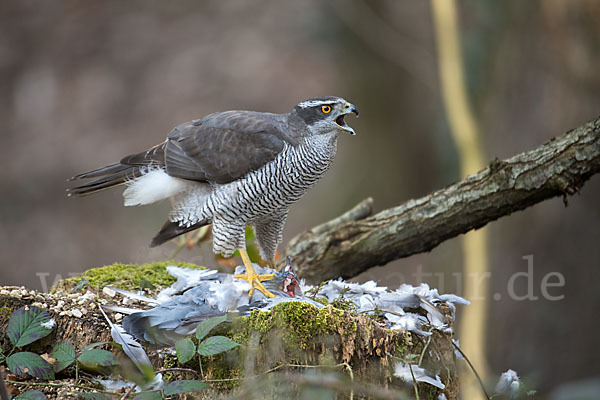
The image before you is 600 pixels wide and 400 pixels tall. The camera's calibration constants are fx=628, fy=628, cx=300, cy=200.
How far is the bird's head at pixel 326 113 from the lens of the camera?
3361 mm

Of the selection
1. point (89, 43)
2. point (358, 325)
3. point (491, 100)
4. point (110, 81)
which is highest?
point (89, 43)

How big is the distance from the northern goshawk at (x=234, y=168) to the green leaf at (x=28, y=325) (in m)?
1.07

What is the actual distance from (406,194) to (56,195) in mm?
5556

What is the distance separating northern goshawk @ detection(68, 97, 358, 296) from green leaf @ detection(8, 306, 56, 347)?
42.3 inches

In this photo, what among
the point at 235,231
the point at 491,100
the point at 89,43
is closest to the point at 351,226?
the point at 235,231

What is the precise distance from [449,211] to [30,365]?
2.35 m

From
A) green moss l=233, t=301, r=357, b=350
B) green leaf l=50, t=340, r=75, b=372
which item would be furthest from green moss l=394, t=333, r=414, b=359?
green leaf l=50, t=340, r=75, b=372

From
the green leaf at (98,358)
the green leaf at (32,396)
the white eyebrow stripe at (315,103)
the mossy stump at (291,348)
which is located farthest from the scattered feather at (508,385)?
the green leaf at (32,396)

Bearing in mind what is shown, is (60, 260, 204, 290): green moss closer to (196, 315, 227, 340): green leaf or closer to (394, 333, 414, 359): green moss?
(196, 315, 227, 340): green leaf

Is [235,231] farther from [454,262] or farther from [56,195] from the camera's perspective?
[56,195]

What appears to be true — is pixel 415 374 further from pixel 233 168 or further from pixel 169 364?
pixel 233 168

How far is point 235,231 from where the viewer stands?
3.52 metres

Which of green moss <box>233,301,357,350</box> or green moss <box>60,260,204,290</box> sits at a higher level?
green moss <box>60,260,204,290</box>

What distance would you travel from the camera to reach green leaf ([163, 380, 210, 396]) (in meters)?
2.03
